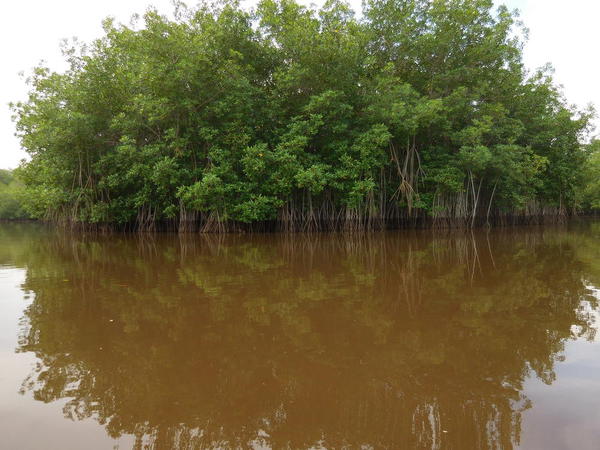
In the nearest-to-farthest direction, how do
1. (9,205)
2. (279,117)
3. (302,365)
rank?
(302,365), (279,117), (9,205)

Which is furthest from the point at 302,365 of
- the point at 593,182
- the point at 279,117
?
the point at 593,182

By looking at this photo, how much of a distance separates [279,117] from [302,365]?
13520 mm

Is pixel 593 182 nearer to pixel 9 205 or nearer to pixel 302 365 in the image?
pixel 302 365

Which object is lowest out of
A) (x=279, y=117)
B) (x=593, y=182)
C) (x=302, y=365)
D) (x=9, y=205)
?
(x=302, y=365)

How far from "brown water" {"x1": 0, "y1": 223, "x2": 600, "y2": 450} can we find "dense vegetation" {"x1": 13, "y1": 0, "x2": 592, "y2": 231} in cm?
924

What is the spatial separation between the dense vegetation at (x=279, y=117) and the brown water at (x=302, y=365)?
9.24m

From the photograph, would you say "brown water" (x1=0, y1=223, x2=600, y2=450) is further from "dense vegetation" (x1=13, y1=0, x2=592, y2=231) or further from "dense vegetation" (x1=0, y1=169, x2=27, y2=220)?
"dense vegetation" (x1=0, y1=169, x2=27, y2=220)

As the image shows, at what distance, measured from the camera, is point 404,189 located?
15.6 metres

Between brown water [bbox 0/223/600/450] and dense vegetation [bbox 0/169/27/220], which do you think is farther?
dense vegetation [bbox 0/169/27/220]

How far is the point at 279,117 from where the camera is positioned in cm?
1490

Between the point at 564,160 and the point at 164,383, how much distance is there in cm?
2374

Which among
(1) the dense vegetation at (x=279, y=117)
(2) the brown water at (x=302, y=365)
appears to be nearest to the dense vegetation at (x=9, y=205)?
(1) the dense vegetation at (x=279, y=117)

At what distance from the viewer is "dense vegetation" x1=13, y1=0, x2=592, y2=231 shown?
13.3 meters

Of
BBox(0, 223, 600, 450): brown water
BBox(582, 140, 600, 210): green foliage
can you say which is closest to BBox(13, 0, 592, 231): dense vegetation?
BBox(0, 223, 600, 450): brown water
